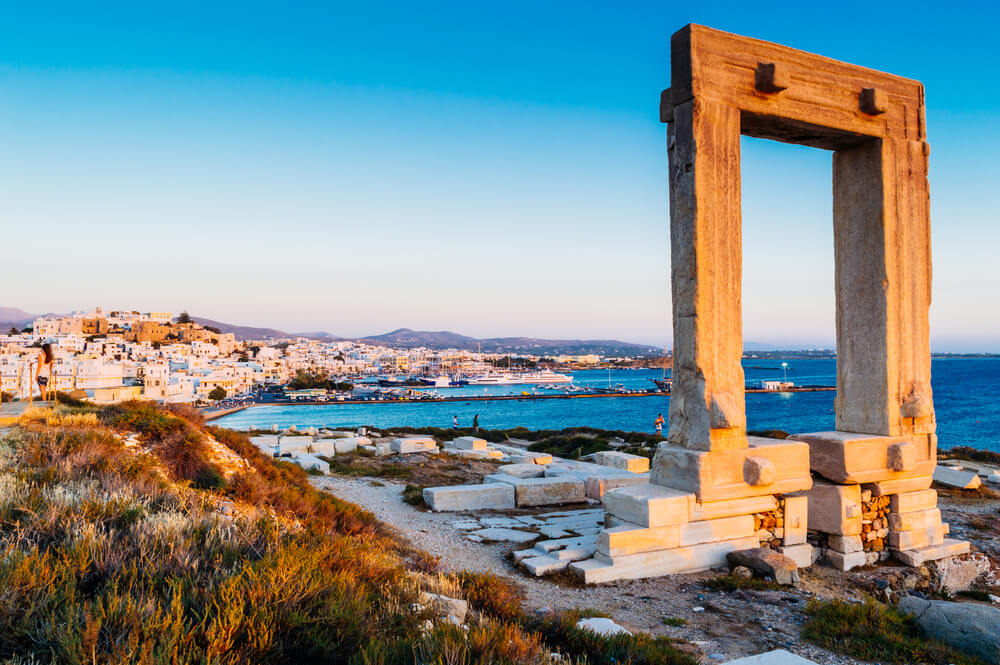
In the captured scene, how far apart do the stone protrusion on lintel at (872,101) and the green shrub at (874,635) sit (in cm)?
633

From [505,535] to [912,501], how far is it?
5.54 meters

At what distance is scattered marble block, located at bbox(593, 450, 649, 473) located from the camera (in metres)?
15.0

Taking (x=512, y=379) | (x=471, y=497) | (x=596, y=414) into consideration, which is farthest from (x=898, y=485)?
(x=512, y=379)

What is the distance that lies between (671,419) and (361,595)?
5065 mm

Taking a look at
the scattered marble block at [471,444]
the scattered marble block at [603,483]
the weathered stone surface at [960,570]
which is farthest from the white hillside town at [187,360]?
the weathered stone surface at [960,570]

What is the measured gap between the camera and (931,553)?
848 cm

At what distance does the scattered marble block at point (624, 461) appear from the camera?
15.0m

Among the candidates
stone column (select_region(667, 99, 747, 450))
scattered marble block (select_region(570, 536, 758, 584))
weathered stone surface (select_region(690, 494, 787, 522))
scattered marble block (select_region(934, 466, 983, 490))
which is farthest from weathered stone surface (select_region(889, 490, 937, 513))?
scattered marble block (select_region(934, 466, 983, 490))

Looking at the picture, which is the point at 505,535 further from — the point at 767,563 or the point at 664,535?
the point at 767,563

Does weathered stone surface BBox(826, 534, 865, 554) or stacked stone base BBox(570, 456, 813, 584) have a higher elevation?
stacked stone base BBox(570, 456, 813, 584)

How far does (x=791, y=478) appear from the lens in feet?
26.6

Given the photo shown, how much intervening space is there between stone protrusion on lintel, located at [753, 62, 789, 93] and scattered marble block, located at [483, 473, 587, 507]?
702 cm

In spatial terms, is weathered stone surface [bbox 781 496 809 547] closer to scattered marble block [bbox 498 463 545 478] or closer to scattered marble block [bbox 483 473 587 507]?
scattered marble block [bbox 483 473 587 507]

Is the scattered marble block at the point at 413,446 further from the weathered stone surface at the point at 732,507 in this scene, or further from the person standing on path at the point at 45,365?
the weathered stone surface at the point at 732,507
